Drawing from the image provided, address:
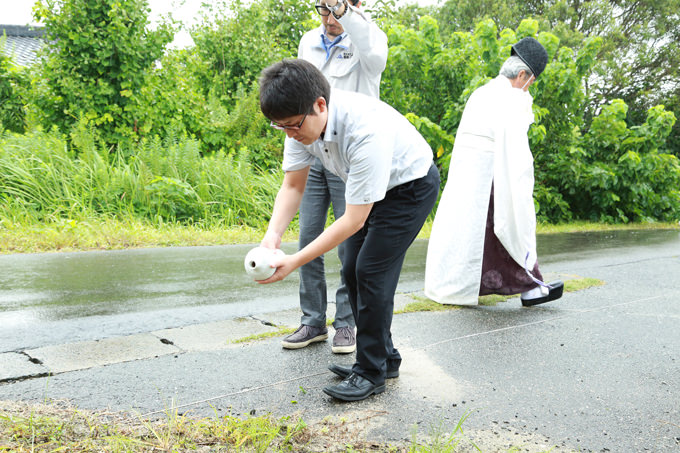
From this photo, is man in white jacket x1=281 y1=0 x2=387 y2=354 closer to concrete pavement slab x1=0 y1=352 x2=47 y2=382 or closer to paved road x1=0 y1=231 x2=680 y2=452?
paved road x1=0 y1=231 x2=680 y2=452

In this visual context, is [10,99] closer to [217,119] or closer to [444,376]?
[217,119]

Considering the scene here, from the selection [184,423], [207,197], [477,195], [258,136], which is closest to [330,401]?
[184,423]

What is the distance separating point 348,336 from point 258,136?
26.1 ft

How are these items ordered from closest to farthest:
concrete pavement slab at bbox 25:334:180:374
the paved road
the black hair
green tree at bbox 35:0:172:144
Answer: the black hair
the paved road
concrete pavement slab at bbox 25:334:180:374
green tree at bbox 35:0:172:144

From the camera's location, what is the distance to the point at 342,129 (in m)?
2.43

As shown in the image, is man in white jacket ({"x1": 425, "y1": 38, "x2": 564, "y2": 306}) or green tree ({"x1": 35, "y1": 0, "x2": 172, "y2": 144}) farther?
green tree ({"x1": 35, "y1": 0, "x2": 172, "y2": 144})

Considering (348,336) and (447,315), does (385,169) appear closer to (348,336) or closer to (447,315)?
(348,336)

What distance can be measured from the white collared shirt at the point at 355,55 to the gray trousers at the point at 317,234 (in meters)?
0.50

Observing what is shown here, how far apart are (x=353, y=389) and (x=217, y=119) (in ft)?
28.5

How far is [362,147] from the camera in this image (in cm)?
238

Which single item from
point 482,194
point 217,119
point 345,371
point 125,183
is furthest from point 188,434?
point 217,119

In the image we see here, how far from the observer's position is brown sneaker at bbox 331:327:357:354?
337 cm

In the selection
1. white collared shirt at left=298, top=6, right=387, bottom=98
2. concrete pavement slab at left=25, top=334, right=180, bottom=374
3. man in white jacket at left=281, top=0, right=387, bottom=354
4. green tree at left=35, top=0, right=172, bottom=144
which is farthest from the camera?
green tree at left=35, top=0, right=172, bottom=144

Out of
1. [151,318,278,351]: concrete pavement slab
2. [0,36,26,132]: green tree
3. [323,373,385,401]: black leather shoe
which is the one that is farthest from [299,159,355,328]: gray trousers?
[0,36,26,132]: green tree
